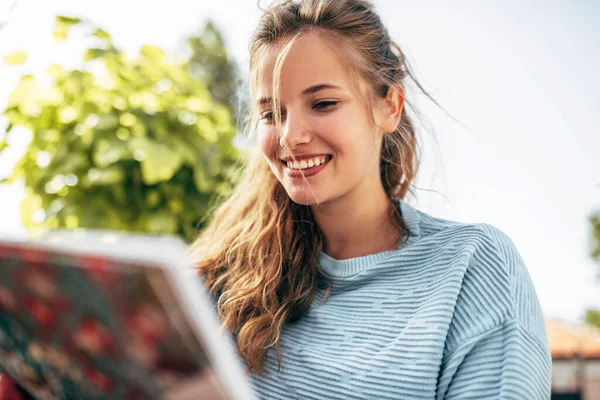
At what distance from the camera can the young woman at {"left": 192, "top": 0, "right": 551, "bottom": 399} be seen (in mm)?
1091

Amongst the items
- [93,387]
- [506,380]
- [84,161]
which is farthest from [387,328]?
[84,161]

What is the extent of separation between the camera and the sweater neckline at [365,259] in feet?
4.43

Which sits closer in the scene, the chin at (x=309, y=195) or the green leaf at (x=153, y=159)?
the chin at (x=309, y=195)

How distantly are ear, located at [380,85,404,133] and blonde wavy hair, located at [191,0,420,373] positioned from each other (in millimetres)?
→ 14

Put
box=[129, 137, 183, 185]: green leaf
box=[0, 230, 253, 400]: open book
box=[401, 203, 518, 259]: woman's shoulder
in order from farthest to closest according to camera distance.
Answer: box=[129, 137, 183, 185]: green leaf
box=[401, 203, 518, 259]: woman's shoulder
box=[0, 230, 253, 400]: open book

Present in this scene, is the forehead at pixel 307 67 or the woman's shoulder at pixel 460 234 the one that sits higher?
the forehead at pixel 307 67

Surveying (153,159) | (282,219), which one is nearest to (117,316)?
(282,219)

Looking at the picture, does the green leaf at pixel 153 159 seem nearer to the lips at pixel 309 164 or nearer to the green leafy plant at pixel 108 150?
the green leafy plant at pixel 108 150

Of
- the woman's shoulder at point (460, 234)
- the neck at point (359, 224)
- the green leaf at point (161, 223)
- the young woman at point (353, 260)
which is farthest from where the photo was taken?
the green leaf at point (161, 223)

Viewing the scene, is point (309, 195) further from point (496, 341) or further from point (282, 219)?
point (496, 341)

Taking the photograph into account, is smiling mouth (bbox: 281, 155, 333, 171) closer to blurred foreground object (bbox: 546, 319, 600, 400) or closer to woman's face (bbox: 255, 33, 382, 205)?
woman's face (bbox: 255, 33, 382, 205)

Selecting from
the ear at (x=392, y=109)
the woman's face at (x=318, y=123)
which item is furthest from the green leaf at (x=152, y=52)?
the ear at (x=392, y=109)

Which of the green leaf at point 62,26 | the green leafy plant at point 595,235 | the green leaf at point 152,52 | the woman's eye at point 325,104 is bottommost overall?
the green leafy plant at point 595,235

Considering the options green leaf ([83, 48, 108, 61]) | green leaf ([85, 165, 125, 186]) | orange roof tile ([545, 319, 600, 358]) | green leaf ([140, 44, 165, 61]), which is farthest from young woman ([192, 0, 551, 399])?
orange roof tile ([545, 319, 600, 358])
